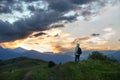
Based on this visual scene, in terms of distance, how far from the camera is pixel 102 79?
89562 mm

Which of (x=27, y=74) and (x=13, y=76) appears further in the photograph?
(x=13, y=76)

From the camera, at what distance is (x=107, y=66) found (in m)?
101

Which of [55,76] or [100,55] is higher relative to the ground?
[100,55]

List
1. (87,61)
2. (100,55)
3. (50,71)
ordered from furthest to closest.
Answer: (100,55), (87,61), (50,71)

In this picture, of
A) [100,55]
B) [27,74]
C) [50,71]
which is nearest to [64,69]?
[50,71]

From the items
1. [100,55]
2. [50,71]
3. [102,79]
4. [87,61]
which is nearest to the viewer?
[102,79]

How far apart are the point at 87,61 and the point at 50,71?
44.2 ft

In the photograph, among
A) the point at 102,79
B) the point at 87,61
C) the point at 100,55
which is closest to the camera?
the point at 102,79

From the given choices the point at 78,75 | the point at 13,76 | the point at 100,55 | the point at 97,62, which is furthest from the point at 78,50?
the point at 100,55

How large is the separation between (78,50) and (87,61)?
1144 centimetres

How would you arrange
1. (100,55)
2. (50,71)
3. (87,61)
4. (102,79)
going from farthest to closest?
(100,55), (87,61), (50,71), (102,79)

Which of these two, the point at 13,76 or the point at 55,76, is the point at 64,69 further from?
the point at 13,76

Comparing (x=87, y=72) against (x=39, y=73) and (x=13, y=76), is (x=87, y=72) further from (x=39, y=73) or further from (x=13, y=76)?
(x=13, y=76)

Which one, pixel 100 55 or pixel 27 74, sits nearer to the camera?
pixel 27 74
